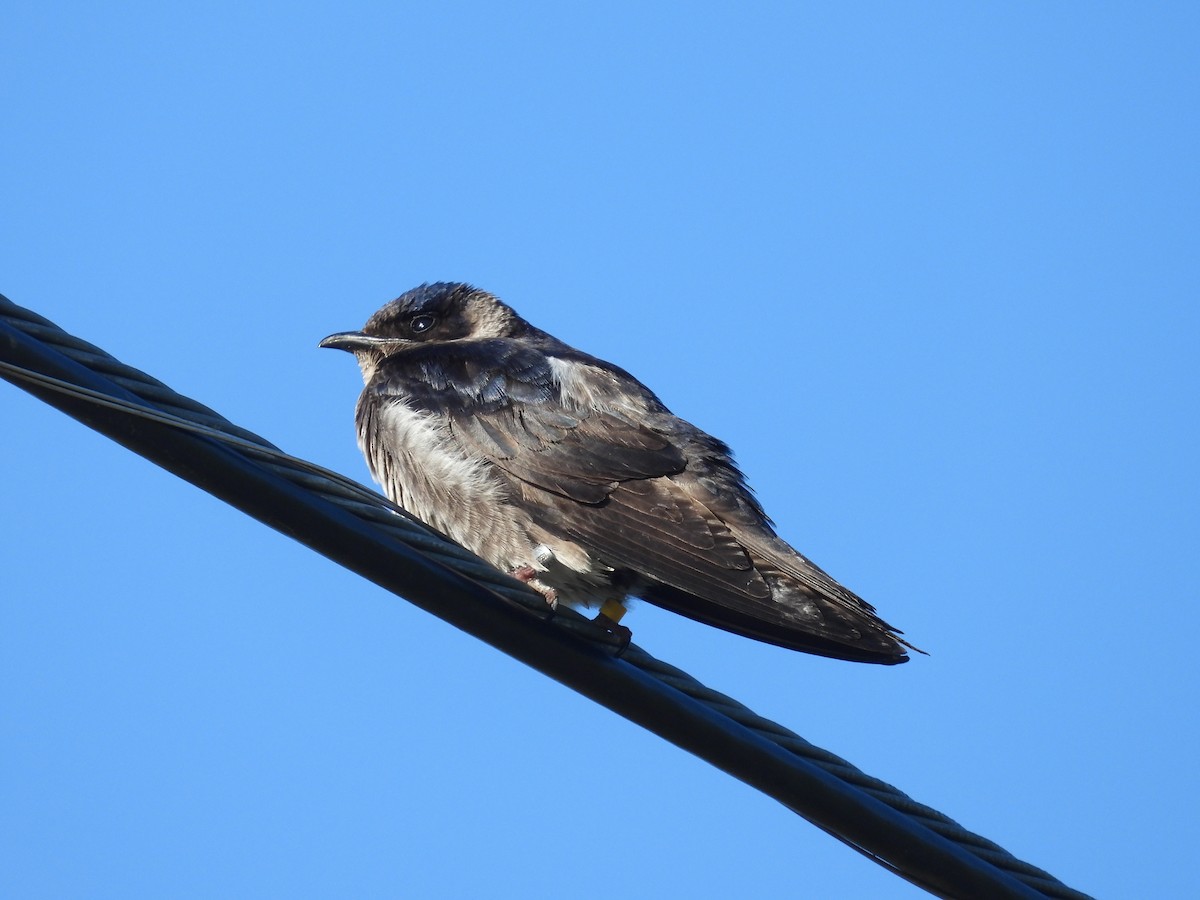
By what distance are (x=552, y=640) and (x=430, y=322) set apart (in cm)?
469

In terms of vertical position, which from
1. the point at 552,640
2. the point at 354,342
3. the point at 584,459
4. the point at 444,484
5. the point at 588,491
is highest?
the point at 354,342

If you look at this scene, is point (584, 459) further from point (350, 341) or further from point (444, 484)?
point (350, 341)

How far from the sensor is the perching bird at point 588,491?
5438 millimetres

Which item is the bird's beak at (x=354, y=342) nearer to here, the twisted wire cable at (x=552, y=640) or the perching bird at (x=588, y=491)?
the perching bird at (x=588, y=491)

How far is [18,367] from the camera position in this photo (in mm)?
3172

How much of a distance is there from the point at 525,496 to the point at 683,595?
0.76 m

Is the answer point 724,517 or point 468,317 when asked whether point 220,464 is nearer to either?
point 724,517

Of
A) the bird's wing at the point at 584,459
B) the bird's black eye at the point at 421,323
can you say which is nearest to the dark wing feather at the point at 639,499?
the bird's wing at the point at 584,459

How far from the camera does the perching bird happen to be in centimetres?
544

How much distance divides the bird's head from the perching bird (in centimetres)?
120

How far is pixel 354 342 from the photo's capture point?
27.1 feet

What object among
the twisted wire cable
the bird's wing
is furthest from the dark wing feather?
the twisted wire cable

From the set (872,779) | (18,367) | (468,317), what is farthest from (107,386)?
(468,317)

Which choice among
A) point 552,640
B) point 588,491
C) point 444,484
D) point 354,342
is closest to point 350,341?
point 354,342
